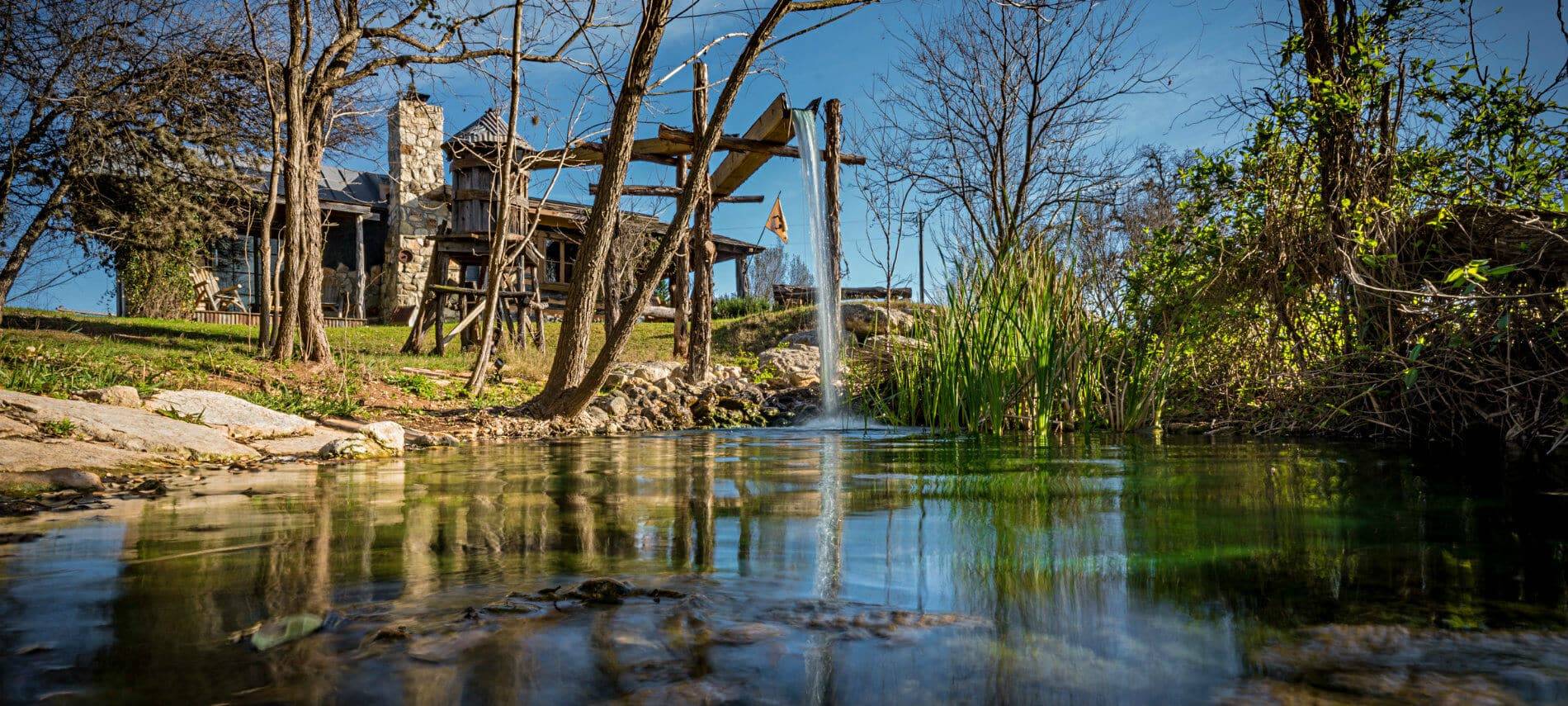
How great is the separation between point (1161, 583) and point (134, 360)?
9115 millimetres

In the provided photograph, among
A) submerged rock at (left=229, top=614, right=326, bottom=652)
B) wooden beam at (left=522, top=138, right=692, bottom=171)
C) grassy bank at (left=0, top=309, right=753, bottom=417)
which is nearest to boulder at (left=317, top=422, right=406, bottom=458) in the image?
grassy bank at (left=0, top=309, right=753, bottom=417)

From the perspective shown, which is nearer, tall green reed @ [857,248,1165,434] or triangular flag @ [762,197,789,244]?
tall green reed @ [857,248,1165,434]

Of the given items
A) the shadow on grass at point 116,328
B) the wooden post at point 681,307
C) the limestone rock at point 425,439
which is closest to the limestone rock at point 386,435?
the limestone rock at point 425,439

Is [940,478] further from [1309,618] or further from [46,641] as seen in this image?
[46,641]

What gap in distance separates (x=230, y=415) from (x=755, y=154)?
6648mm

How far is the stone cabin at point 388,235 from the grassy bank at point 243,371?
8159 mm

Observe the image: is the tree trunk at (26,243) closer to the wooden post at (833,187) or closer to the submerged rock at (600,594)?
the wooden post at (833,187)

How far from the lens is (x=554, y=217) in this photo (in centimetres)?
2050

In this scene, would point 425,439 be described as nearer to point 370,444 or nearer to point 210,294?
point 370,444

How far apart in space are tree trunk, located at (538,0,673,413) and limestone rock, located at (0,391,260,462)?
2.40m

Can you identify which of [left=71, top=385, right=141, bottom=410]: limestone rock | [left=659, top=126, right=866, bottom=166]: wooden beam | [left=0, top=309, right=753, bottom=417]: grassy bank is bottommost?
[left=71, top=385, right=141, bottom=410]: limestone rock

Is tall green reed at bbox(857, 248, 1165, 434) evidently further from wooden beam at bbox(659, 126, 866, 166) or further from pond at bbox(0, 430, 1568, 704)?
wooden beam at bbox(659, 126, 866, 166)

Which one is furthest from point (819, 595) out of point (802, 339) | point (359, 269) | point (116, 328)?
point (359, 269)

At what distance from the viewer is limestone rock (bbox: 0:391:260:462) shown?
4004mm
